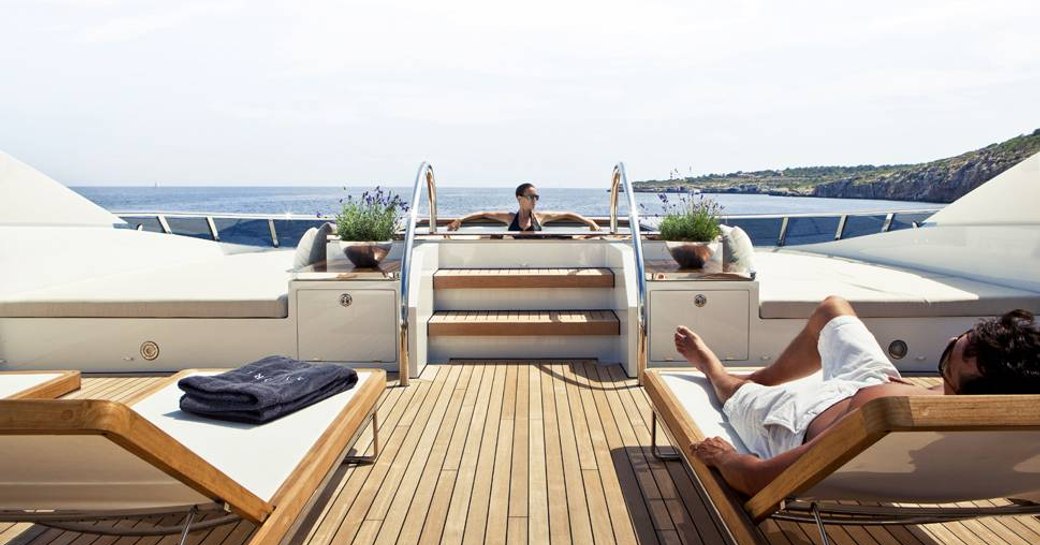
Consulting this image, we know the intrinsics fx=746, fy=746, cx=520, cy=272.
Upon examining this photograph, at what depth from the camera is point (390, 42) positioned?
23.9 metres

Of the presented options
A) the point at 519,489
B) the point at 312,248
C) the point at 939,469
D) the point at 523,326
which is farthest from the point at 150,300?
the point at 939,469

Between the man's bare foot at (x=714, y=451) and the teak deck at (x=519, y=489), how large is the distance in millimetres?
Result: 187

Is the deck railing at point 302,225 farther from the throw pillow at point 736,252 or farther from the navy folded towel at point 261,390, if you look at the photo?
the navy folded towel at point 261,390

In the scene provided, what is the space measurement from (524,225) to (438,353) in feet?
6.24

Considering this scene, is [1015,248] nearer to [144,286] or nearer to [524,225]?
[524,225]

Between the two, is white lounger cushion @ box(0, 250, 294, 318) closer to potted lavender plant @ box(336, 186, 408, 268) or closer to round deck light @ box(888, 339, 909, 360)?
potted lavender plant @ box(336, 186, 408, 268)

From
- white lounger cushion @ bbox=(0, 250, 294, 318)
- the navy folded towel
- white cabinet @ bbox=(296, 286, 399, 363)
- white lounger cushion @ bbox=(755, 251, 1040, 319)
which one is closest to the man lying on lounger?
the navy folded towel

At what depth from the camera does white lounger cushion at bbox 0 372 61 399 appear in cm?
247

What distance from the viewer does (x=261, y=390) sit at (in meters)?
2.11

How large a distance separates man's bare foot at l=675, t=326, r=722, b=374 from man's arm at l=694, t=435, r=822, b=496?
67cm

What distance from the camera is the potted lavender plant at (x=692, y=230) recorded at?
4074 mm

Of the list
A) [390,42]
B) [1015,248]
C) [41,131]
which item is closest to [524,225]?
[1015,248]

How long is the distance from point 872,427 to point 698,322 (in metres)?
2.78

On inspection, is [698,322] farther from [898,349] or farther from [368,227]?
[368,227]
